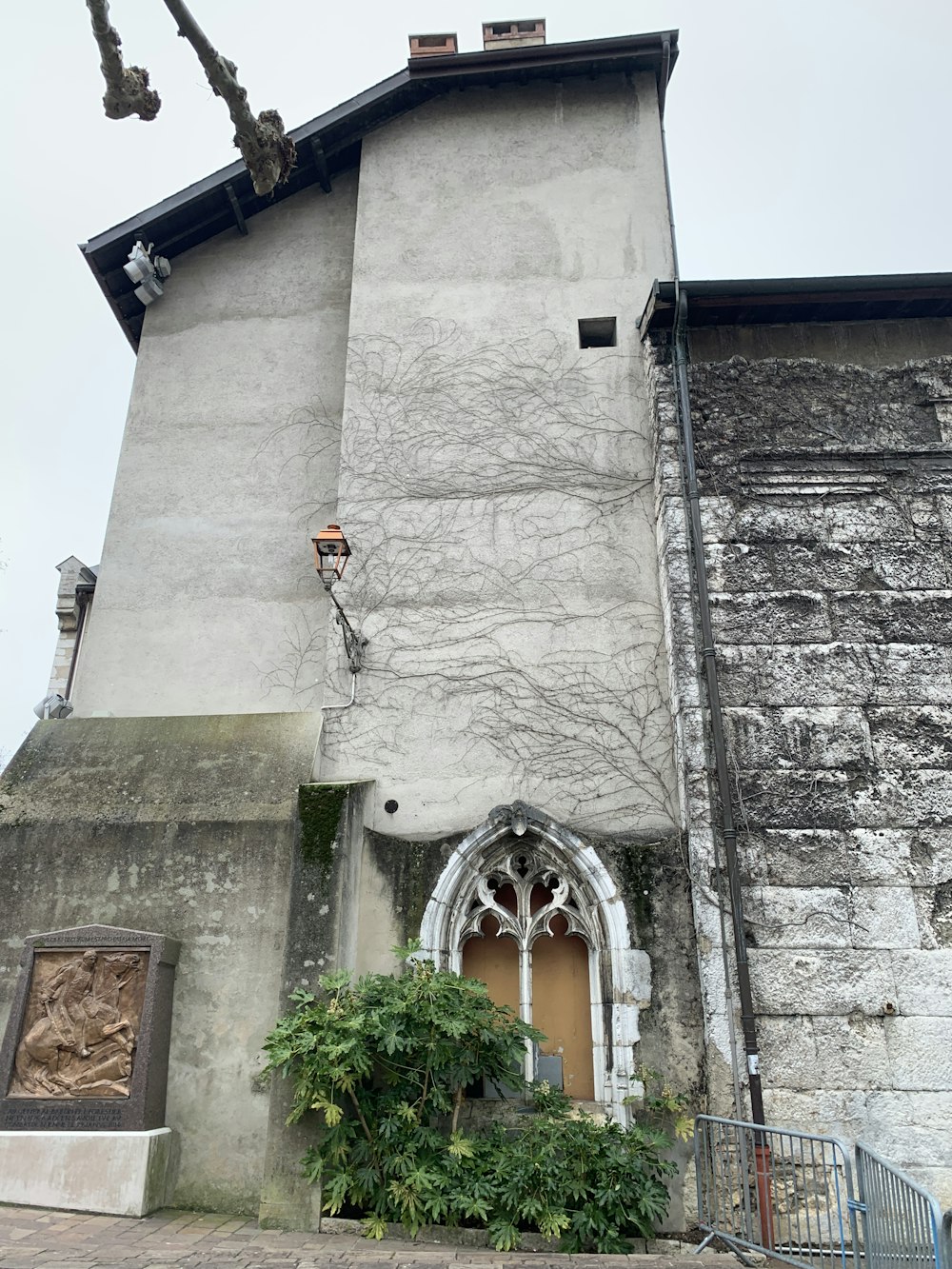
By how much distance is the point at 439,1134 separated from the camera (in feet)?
19.1

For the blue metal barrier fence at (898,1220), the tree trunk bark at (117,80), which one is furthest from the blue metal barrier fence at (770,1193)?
the tree trunk bark at (117,80)

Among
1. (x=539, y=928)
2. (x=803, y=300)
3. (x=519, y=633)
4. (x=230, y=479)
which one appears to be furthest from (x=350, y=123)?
(x=539, y=928)

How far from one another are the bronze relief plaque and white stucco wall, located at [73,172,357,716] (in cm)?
254

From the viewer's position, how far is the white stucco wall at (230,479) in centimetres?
837

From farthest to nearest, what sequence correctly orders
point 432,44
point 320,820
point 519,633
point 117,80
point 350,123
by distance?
point 432,44, point 350,123, point 519,633, point 320,820, point 117,80

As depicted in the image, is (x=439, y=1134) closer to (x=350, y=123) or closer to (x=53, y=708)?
(x=53, y=708)

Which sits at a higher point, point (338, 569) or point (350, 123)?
point (350, 123)

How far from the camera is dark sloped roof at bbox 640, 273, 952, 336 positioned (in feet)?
24.9

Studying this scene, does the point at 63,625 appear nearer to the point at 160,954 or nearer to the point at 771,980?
the point at 160,954

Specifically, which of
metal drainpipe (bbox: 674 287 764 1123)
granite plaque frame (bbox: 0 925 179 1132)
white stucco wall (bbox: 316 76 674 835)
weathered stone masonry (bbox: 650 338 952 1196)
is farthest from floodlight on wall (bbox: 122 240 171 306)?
granite plaque frame (bbox: 0 925 179 1132)

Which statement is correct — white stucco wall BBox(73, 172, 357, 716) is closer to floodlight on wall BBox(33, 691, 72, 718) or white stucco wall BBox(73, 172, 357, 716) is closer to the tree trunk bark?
floodlight on wall BBox(33, 691, 72, 718)

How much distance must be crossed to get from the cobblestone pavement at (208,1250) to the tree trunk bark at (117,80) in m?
5.19

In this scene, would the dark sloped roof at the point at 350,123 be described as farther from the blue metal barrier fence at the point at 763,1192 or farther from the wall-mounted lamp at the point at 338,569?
the blue metal barrier fence at the point at 763,1192

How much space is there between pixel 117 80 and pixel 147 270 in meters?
5.87
